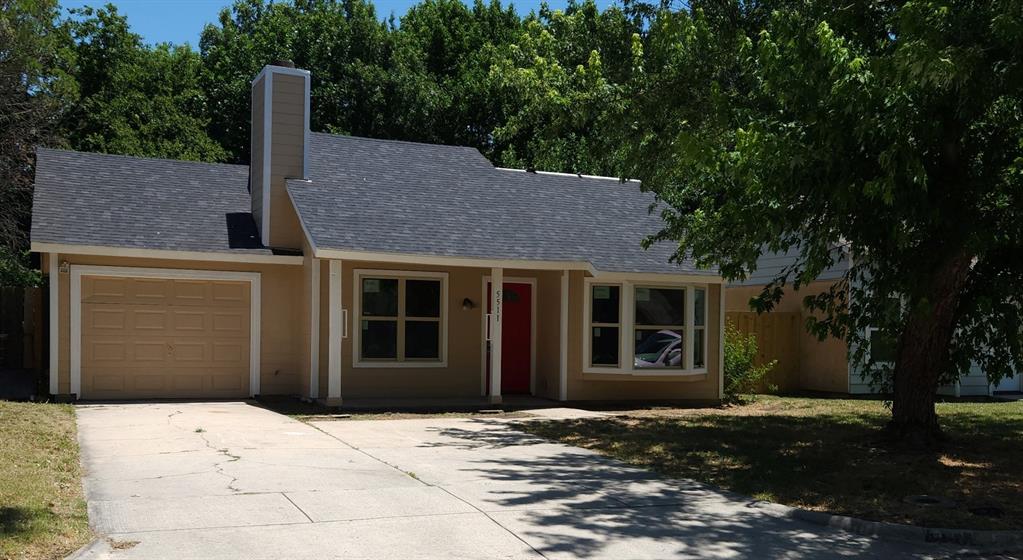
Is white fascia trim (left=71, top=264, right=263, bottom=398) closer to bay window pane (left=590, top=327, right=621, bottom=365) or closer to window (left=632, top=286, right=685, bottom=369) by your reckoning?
bay window pane (left=590, top=327, right=621, bottom=365)

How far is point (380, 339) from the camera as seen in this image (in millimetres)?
15992

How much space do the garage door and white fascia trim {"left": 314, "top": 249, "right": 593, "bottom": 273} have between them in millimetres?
2701

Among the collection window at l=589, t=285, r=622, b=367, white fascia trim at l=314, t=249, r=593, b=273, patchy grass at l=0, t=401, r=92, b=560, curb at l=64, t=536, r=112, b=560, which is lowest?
curb at l=64, t=536, r=112, b=560

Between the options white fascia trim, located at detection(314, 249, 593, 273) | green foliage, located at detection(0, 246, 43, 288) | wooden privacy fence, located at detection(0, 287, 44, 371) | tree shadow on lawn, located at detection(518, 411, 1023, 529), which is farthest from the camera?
green foliage, located at detection(0, 246, 43, 288)

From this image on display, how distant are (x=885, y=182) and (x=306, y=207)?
33.6ft

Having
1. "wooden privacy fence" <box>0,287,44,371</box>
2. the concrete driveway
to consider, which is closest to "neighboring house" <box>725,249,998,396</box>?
the concrete driveway

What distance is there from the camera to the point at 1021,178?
8.49 metres

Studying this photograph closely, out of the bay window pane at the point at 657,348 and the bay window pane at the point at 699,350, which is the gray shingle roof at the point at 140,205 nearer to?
the bay window pane at the point at 657,348

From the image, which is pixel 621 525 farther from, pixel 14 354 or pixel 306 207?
pixel 14 354

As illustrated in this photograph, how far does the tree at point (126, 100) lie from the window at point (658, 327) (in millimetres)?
17360

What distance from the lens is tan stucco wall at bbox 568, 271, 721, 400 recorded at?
16359 mm

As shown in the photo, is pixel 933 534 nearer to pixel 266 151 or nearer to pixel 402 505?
pixel 402 505

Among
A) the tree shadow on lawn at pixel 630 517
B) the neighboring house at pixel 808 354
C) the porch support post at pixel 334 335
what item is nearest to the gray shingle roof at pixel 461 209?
the porch support post at pixel 334 335

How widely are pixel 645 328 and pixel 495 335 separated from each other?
9.36ft
